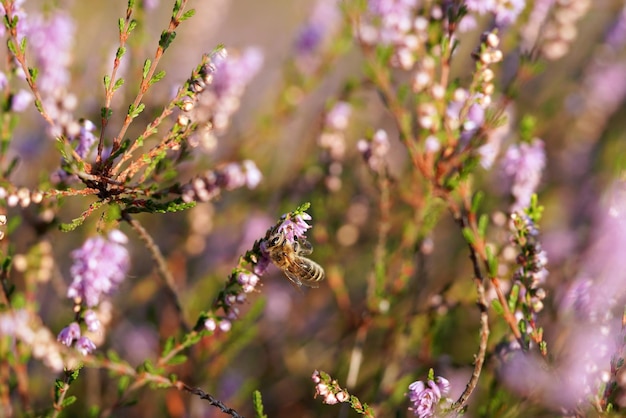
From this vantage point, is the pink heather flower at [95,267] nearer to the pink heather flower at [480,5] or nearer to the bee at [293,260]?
the bee at [293,260]

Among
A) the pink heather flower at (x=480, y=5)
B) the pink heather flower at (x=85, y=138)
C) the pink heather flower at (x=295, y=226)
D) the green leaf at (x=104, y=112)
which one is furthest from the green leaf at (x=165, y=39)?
the pink heather flower at (x=480, y=5)

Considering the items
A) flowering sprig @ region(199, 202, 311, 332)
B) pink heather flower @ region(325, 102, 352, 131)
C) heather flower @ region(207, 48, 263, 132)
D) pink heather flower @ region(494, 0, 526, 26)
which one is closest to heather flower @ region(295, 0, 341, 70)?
heather flower @ region(207, 48, 263, 132)

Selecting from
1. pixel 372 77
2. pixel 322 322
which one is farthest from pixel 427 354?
pixel 322 322

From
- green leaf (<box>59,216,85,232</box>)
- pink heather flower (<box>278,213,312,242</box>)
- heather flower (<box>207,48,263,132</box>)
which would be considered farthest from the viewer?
heather flower (<box>207,48,263,132</box>)

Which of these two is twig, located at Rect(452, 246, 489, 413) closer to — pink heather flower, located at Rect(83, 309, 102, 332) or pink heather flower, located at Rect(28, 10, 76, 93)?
pink heather flower, located at Rect(83, 309, 102, 332)

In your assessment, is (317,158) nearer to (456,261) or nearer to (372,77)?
(372,77)

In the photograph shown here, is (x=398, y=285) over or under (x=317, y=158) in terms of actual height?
under
